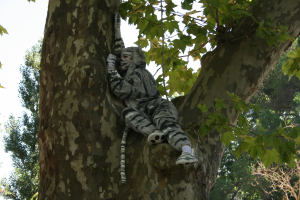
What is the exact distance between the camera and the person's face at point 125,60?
2.48 m

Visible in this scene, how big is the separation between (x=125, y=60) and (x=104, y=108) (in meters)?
0.64

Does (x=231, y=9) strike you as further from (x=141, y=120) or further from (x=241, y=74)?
(x=141, y=120)

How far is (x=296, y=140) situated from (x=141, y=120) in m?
1.22

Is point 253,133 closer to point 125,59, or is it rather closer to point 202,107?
point 202,107

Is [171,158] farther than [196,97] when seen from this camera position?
No

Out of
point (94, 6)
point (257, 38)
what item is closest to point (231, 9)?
point (257, 38)

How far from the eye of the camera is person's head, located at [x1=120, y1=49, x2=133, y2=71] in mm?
2480

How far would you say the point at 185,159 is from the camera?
5.50ft

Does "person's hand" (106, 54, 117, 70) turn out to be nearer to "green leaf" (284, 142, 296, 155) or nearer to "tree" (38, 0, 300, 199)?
"tree" (38, 0, 300, 199)

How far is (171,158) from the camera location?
1.79 meters

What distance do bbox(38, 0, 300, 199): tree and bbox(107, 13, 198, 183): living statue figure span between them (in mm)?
70

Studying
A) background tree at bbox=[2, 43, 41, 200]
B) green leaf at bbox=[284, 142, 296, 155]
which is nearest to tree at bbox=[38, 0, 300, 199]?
green leaf at bbox=[284, 142, 296, 155]

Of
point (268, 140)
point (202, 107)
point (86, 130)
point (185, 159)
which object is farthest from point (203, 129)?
point (86, 130)

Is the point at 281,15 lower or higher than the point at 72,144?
higher
